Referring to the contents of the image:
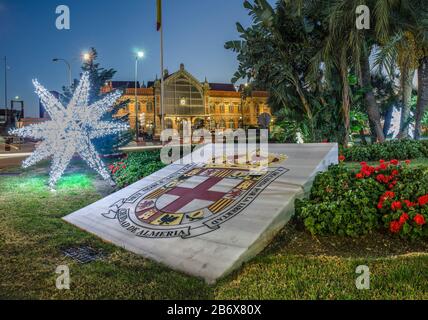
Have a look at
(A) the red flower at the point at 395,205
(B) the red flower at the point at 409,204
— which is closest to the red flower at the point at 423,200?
(B) the red flower at the point at 409,204

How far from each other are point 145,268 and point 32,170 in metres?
13.7

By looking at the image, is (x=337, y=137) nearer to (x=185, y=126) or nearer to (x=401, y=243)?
(x=401, y=243)

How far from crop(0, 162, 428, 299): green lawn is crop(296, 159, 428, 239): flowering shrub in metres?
0.19

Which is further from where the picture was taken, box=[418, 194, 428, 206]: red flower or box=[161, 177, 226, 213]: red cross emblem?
box=[161, 177, 226, 213]: red cross emblem

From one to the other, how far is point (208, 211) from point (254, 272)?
1.97 meters

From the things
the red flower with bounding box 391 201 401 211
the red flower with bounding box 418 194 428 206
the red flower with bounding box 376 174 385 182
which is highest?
the red flower with bounding box 376 174 385 182

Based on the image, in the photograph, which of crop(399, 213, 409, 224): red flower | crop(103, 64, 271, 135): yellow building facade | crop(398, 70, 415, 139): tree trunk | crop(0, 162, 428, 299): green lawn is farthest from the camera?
crop(103, 64, 271, 135): yellow building facade

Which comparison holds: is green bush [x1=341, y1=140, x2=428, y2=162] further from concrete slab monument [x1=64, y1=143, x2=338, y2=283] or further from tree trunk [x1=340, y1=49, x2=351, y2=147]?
concrete slab monument [x1=64, y1=143, x2=338, y2=283]

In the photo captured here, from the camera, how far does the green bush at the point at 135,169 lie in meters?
9.82

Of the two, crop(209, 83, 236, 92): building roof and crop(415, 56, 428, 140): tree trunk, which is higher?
crop(209, 83, 236, 92): building roof

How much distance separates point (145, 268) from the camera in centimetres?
441

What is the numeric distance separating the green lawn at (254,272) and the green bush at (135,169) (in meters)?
3.86

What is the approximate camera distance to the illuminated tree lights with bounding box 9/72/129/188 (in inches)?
388

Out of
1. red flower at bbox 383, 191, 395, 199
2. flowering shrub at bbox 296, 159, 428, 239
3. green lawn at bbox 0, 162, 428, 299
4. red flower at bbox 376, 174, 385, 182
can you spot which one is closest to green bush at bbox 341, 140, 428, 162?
flowering shrub at bbox 296, 159, 428, 239
